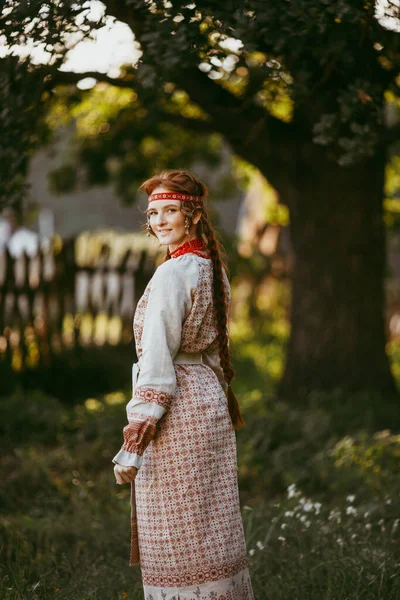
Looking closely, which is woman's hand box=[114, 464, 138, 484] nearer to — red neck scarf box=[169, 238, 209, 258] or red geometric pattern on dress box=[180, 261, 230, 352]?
red geometric pattern on dress box=[180, 261, 230, 352]

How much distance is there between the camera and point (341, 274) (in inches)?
288

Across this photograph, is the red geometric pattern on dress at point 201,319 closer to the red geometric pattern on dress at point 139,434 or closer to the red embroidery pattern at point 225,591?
the red geometric pattern on dress at point 139,434

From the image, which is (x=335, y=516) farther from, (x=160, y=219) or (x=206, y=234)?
(x=160, y=219)

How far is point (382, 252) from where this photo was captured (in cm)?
745

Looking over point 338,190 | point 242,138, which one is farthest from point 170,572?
point 338,190

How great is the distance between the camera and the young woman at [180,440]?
2955mm

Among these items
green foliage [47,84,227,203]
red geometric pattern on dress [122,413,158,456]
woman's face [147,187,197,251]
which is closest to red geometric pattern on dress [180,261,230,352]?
woman's face [147,187,197,251]

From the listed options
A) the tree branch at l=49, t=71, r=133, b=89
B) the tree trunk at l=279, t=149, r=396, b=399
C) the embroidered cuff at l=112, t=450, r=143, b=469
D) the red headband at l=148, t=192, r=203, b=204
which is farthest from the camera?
the tree trunk at l=279, t=149, r=396, b=399

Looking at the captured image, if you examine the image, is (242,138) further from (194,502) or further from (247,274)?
(247,274)

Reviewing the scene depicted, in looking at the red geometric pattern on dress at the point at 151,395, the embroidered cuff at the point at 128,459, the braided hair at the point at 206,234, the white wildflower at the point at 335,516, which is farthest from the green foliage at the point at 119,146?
the embroidered cuff at the point at 128,459

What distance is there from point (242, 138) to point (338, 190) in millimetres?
1072

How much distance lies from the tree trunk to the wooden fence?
2.83 meters

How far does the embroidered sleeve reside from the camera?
2898 mm

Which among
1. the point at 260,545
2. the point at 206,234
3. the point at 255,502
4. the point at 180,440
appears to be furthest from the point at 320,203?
the point at 180,440
